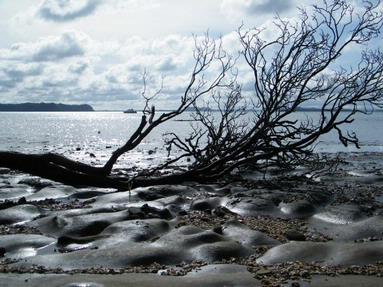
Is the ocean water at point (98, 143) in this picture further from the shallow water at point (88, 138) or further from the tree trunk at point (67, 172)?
the tree trunk at point (67, 172)

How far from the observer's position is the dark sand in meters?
6.14

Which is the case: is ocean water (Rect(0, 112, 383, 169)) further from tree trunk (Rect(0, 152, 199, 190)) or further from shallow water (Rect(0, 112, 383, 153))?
tree trunk (Rect(0, 152, 199, 190))

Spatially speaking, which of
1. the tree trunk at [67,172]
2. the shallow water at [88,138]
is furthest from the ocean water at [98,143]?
the tree trunk at [67,172]

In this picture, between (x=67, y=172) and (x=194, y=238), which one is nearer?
(x=194, y=238)

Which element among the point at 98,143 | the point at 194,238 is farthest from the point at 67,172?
the point at 98,143

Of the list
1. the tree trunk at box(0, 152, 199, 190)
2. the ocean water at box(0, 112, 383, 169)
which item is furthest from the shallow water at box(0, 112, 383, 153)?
the tree trunk at box(0, 152, 199, 190)

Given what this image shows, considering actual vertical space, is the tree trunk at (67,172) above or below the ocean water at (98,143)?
above

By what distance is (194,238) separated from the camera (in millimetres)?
7594

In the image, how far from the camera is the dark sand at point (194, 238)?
20.2 feet

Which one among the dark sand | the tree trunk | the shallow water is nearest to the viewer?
the dark sand

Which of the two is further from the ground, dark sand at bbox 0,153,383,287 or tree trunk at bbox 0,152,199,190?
tree trunk at bbox 0,152,199,190

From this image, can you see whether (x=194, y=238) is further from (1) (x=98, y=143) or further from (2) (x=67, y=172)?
(1) (x=98, y=143)

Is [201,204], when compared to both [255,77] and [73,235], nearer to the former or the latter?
[73,235]

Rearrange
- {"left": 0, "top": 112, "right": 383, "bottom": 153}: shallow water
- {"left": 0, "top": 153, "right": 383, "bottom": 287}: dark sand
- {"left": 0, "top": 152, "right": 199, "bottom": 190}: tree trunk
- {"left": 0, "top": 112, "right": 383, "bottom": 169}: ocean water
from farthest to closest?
{"left": 0, "top": 112, "right": 383, "bottom": 153}: shallow water < {"left": 0, "top": 112, "right": 383, "bottom": 169}: ocean water < {"left": 0, "top": 152, "right": 199, "bottom": 190}: tree trunk < {"left": 0, "top": 153, "right": 383, "bottom": 287}: dark sand
